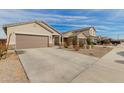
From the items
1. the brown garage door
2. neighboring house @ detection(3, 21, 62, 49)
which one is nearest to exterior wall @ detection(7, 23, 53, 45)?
neighboring house @ detection(3, 21, 62, 49)

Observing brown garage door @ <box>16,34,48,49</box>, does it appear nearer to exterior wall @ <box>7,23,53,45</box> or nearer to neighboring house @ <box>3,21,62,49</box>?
neighboring house @ <box>3,21,62,49</box>

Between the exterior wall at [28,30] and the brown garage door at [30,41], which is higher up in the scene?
the exterior wall at [28,30]

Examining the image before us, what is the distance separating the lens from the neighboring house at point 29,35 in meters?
15.6

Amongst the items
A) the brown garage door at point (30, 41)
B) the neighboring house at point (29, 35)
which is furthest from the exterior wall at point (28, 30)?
the brown garage door at point (30, 41)

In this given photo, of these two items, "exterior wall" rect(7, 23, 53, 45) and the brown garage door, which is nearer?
"exterior wall" rect(7, 23, 53, 45)

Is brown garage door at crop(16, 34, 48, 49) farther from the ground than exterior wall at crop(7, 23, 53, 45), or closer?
closer

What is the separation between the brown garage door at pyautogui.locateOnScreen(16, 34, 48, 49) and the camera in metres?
16.1

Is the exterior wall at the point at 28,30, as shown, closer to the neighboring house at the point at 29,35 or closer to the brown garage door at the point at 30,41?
the neighboring house at the point at 29,35
